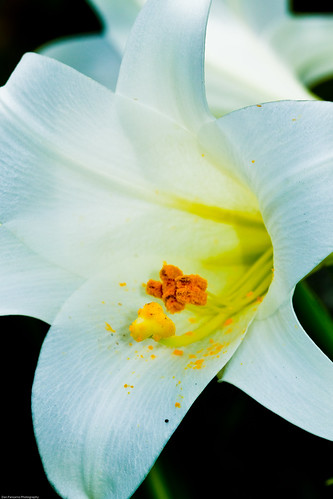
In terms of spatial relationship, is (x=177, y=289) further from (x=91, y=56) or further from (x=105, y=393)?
(x=91, y=56)

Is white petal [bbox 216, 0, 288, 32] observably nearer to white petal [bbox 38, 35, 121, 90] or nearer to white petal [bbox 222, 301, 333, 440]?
white petal [bbox 38, 35, 121, 90]

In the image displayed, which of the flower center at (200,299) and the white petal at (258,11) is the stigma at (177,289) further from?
the white petal at (258,11)

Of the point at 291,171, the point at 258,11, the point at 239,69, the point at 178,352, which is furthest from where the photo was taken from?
the point at 258,11

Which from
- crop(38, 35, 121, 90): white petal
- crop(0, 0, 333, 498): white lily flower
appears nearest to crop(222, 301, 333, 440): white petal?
crop(0, 0, 333, 498): white lily flower

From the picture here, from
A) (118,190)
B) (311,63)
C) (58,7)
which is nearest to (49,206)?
(118,190)

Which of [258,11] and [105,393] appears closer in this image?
[105,393]

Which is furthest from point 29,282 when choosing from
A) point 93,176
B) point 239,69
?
point 239,69
